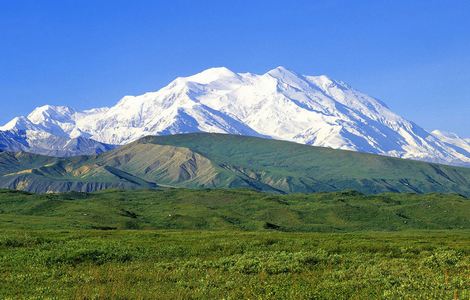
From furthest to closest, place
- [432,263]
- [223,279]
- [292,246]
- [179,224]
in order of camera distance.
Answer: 1. [179,224]
2. [292,246]
3. [432,263]
4. [223,279]

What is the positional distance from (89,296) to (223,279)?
1081 cm

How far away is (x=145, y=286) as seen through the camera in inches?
1629

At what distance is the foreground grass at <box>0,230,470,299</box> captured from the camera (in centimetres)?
3841

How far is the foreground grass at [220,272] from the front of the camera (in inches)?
1512

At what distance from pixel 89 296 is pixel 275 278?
47.3ft

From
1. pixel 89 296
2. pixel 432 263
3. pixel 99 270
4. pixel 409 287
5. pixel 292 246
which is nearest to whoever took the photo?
pixel 89 296

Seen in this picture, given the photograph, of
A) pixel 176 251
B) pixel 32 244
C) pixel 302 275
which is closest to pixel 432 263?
pixel 302 275

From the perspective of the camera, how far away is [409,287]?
40.2 meters

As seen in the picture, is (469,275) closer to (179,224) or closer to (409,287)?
(409,287)

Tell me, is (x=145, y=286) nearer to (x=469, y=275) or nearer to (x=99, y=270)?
(x=99, y=270)

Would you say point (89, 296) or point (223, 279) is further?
point (223, 279)

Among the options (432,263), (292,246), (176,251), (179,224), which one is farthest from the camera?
(179,224)

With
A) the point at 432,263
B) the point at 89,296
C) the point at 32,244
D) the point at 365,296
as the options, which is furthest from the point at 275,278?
the point at 32,244

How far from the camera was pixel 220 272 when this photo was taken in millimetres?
48531
